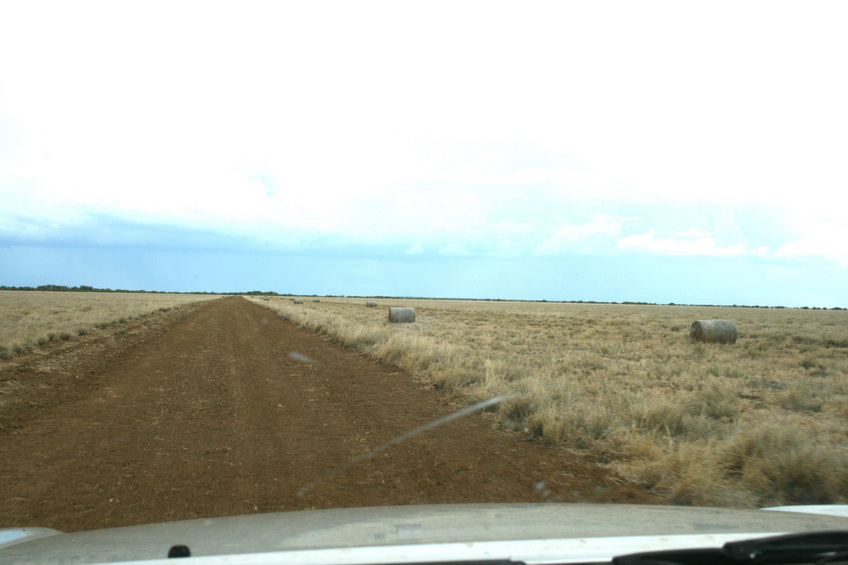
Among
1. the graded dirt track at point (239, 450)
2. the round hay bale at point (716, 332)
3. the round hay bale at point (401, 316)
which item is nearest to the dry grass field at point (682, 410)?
the graded dirt track at point (239, 450)

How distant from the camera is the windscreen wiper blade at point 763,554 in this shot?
2.09m

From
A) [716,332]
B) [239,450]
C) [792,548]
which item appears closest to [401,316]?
[716,332]

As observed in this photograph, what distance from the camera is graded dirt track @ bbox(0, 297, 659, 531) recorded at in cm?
454

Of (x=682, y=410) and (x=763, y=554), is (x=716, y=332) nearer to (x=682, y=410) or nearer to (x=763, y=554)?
(x=682, y=410)

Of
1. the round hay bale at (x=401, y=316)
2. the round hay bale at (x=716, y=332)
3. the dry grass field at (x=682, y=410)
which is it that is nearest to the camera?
the dry grass field at (x=682, y=410)

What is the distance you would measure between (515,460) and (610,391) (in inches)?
150

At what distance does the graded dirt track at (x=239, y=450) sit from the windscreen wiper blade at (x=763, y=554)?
2.60 metres

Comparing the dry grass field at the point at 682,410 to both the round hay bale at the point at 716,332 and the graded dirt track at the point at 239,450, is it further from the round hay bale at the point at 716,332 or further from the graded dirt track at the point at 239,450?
the round hay bale at the point at 716,332

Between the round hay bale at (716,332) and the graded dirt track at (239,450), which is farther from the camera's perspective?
the round hay bale at (716,332)

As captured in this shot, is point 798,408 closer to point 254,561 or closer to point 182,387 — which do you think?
point 254,561

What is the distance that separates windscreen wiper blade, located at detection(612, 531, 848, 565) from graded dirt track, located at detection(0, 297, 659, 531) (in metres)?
2.60

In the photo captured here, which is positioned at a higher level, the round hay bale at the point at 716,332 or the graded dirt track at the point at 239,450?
the round hay bale at the point at 716,332

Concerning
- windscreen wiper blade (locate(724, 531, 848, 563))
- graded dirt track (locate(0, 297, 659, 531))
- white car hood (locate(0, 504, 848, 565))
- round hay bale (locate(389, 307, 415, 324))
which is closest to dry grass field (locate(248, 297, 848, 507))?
graded dirt track (locate(0, 297, 659, 531))

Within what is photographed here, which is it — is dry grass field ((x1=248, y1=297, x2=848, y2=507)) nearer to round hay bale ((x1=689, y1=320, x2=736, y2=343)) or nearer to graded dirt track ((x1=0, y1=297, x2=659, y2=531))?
graded dirt track ((x1=0, y1=297, x2=659, y2=531))
